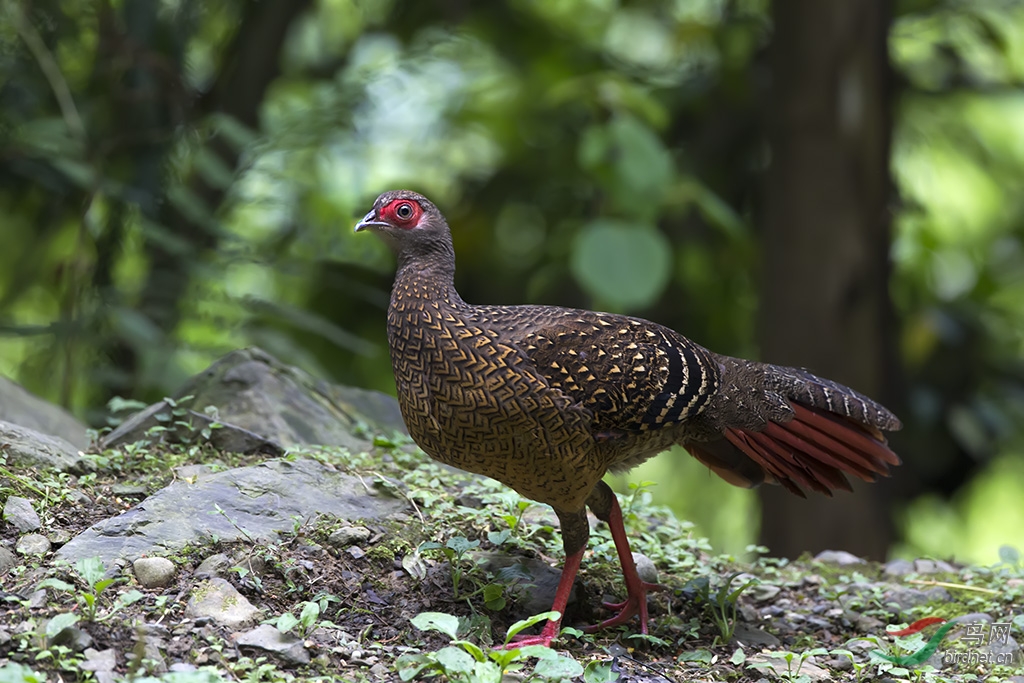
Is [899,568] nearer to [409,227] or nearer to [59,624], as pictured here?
[409,227]

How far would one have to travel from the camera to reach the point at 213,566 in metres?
3.46

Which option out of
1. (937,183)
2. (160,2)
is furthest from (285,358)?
(937,183)

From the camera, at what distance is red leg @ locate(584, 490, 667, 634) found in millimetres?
3979

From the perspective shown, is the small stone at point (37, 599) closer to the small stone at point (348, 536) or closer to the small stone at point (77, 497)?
the small stone at point (77, 497)

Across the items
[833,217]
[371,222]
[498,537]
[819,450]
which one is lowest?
[498,537]

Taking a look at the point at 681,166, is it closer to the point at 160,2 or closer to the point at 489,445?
the point at 160,2

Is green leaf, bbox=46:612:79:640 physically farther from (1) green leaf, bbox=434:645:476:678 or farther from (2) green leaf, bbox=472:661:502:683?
(2) green leaf, bbox=472:661:502:683

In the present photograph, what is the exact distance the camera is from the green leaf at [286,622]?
124 inches

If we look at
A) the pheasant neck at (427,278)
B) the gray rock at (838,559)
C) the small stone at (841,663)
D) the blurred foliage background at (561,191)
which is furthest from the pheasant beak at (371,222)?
the gray rock at (838,559)

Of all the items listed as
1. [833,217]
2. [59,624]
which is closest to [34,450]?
→ [59,624]

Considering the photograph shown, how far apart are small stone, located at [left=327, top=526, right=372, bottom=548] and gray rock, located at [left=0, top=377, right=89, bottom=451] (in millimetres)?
1425

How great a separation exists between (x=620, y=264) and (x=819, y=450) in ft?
8.10

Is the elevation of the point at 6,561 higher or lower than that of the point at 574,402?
lower

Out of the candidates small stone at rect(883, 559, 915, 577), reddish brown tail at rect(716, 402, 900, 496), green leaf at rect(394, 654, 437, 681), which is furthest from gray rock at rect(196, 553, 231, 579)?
small stone at rect(883, 559, 915, 577)
